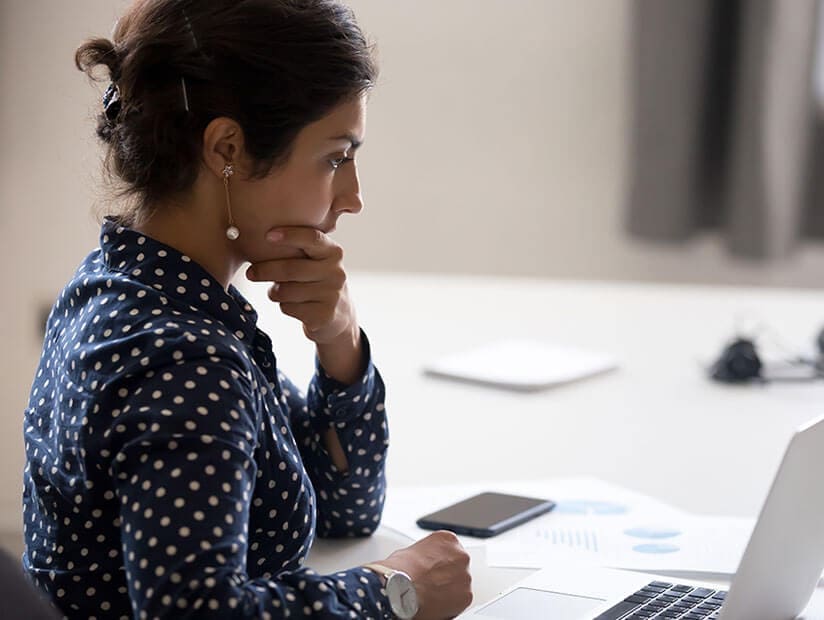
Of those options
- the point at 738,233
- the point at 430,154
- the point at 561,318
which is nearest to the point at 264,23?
the point at 561,318

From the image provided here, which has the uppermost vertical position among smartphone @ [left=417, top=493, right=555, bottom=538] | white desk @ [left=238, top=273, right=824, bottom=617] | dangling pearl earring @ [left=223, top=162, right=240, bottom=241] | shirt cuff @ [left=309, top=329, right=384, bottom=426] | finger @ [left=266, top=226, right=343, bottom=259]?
dangling pearl earring @ [left=223, top=162, right=240, bottom=241]

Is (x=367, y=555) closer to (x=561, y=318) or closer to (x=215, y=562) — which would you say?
(x=215, y=562)

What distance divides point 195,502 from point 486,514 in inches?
23.7

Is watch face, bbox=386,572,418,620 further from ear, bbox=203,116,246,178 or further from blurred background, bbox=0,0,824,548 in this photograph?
blurred background, bbox=0,0,824,548

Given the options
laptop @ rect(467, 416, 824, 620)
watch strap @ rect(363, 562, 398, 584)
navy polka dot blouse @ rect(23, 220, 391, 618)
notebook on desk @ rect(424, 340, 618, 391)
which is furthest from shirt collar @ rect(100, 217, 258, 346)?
notebook on desk @ rect(424, 340, 618, 391)

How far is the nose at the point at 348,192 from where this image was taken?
1.22m

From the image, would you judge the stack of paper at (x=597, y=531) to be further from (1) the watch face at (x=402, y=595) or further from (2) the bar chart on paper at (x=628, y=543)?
(1) the watch face at (x=402, y=595)

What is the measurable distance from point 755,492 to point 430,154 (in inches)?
70.7

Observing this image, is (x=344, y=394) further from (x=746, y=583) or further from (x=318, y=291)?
(x=746, y=583)

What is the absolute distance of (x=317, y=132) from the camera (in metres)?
1.15

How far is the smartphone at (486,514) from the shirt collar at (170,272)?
40 cm

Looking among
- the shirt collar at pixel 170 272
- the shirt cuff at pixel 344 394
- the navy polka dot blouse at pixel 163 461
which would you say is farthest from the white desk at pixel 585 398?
the shirt collar at pixel 170 272

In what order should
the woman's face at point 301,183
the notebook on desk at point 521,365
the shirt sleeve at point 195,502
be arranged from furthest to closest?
the notebook on desk at point 521,365 → the woman's face at point 301,183 → the shirt sleeve at point 195,502

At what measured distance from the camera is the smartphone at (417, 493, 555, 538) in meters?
1.42
